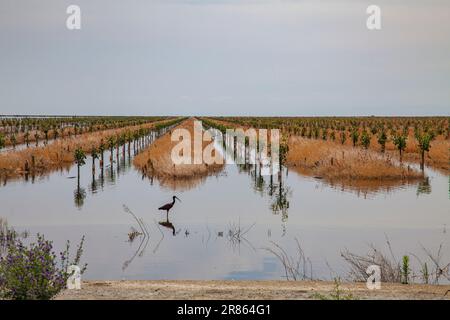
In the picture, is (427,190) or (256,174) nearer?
(427,190)

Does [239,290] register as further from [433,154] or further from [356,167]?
[433,154]

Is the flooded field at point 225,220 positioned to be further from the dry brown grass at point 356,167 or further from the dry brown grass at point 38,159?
the dry brown grass at point 38,159

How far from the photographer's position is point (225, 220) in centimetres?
1934

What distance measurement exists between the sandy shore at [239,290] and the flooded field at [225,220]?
1865 mm

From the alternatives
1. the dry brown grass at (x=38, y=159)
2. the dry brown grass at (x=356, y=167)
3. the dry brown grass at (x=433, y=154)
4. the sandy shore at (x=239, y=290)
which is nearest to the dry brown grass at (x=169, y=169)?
the dry brown grass at (x=38, y=159)

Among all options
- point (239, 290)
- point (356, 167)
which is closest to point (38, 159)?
point (356, 167)

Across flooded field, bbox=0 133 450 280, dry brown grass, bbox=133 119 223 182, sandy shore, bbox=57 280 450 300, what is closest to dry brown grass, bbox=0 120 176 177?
flooded field, bbox=0 133 450 280

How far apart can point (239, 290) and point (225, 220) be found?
10275 mm

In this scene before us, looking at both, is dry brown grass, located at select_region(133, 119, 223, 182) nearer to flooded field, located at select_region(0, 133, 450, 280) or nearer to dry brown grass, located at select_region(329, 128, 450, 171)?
flooded field, located at select_region(0, 133, 450, 280)

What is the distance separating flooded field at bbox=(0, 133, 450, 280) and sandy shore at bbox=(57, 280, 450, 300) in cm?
186

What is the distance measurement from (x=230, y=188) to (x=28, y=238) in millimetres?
12145

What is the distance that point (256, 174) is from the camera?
32.5 m
